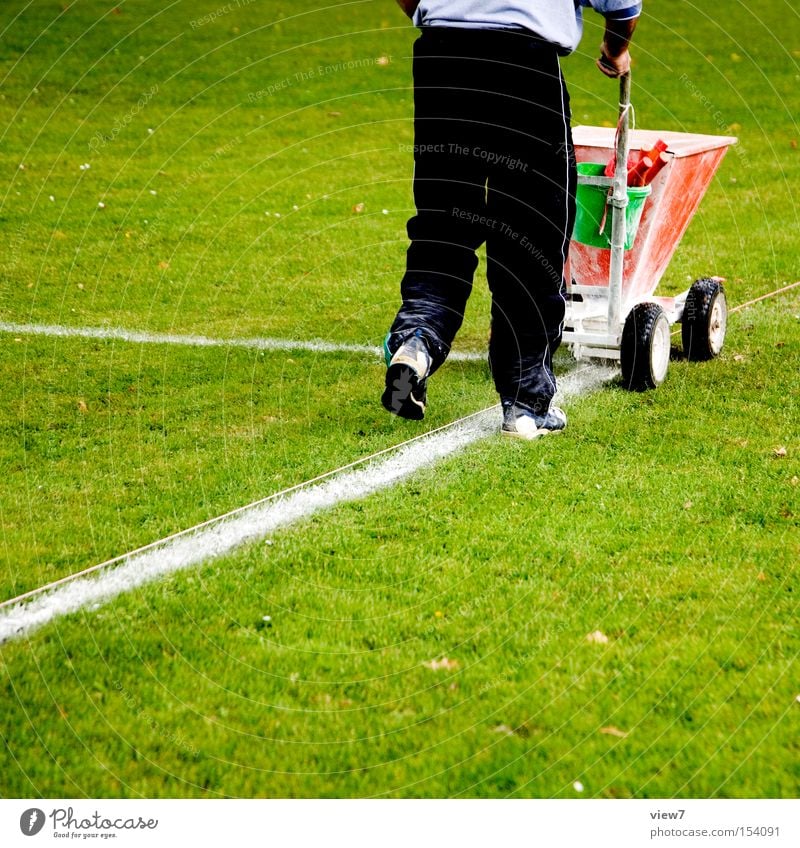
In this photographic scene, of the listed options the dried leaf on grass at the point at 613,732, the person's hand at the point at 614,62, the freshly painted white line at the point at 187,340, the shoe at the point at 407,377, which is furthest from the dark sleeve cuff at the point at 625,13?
the dried leaf on grass at the point at 613,732

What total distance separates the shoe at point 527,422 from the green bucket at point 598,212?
977mm

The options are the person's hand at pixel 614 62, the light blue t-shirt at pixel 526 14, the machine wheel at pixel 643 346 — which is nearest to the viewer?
the light blue t-shirt at pixel 526 14

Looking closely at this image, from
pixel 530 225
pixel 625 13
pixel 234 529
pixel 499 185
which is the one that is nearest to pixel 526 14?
pixel 625 13

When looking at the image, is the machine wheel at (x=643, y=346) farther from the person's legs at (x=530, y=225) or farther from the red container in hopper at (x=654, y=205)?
the person's legs at (x=530, y=225)

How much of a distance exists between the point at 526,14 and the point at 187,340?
8.88ft

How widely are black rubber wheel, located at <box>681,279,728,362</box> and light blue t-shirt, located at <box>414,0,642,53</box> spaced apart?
1.70 m

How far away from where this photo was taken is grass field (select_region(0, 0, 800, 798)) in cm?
303

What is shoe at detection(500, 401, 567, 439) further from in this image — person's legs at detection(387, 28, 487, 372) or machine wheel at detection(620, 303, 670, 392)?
machine wheel at detection(620, 303, 670, 392)

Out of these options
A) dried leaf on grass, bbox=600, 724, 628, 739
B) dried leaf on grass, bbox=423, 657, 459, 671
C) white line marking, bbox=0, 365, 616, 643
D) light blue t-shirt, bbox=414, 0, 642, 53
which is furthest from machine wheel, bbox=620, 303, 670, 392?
dried leaf on grass, bbox=600, 724, 628, 739

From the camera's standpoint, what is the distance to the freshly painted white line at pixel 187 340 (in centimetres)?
631

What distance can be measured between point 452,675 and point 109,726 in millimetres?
914

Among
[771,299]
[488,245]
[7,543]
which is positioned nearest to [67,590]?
[7,543]

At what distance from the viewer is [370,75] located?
14.7 meters

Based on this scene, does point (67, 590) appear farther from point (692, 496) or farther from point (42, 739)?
point (692, 496)
